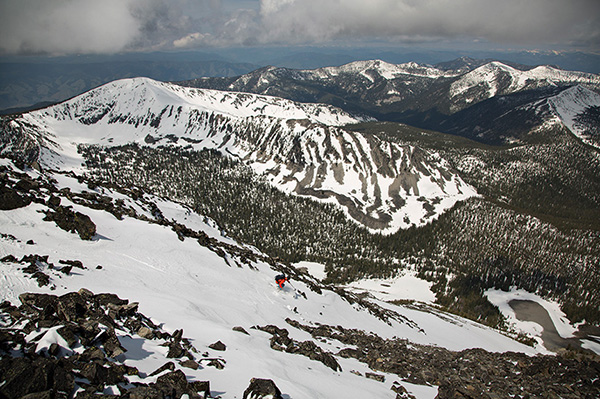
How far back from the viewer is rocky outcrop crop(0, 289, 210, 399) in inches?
316

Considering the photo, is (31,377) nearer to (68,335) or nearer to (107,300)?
(68,335)

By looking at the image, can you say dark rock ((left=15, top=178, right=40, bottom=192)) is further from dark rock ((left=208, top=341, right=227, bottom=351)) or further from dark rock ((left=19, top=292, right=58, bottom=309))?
dark rock ((left=208, top=341, right=227, bottom=351))

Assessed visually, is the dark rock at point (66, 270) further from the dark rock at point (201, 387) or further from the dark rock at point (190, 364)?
the dark rock at point (201, 387)

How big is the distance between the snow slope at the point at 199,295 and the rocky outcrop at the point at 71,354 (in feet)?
3.25

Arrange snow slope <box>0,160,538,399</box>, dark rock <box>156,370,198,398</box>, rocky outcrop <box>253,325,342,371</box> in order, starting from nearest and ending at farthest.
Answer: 1. dark rock <box>156,370,198,398</box>
2. snow slope <box>0,160,538,399</box>
3. rocky outcrop <box>253,325,342,371</box>

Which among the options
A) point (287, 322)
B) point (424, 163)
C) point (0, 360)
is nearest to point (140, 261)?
point (287, 322)

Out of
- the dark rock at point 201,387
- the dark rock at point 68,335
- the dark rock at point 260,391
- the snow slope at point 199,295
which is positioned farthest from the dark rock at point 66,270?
the dark rock at point 260,391

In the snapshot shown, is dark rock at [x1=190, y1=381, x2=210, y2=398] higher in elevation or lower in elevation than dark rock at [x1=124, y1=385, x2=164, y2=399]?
lower

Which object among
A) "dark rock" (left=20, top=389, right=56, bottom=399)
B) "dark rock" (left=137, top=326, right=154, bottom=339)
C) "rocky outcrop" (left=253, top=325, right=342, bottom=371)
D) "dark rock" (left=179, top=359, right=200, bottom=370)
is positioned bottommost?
"rocky outcrop" (left=253, top=325, right=342, bottom=371)

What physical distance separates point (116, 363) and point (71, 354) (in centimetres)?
155

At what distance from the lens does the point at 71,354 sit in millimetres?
10203

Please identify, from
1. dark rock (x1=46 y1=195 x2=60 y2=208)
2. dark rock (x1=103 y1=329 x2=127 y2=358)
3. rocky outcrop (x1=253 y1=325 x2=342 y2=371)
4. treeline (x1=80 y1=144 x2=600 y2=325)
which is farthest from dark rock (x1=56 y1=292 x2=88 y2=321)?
treeline (x1=80 y1=144 x2=600 y2=325)

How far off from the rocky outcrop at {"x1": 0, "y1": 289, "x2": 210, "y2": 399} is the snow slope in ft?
3.25

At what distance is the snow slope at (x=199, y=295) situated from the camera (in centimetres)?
1386
